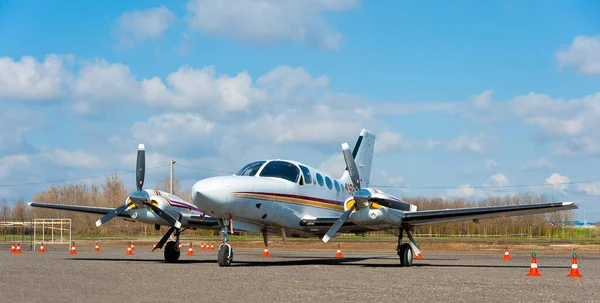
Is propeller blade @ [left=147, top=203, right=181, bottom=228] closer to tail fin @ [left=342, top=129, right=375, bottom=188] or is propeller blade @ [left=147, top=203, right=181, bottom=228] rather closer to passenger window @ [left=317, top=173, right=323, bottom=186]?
passenger window @ [left=317, top=173, right=323, bottom=186]

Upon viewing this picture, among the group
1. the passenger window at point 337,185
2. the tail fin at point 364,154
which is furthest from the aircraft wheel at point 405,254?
the tail fin at point 364,154

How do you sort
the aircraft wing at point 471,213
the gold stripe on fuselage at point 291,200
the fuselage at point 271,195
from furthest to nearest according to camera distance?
the aircraft wing at point 471,213, the gold stripe on fuselage at point 291,200, the fuselage at point 271,195

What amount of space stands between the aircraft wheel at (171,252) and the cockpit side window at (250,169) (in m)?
3.85

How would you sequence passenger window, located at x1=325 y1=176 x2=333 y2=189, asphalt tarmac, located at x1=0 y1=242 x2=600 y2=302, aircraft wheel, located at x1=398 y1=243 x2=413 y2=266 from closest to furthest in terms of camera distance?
1. asphalt tarmac, located at x1=0 y1=242 x2=600 y2=302
2. aircraft wheel, located at x1=398 y1=243 x2=413 y2=266
3. passenger window, located at x1=325 y1=176 x2=333 y2=189

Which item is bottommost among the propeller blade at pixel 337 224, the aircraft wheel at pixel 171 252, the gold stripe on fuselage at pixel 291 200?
the aircraft wheel at pixel 171 252

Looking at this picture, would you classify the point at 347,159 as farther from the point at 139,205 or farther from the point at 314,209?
the point at 139,205

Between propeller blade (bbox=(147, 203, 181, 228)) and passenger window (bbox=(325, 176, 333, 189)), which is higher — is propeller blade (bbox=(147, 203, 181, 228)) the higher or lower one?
the lower one

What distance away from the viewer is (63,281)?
599 inches

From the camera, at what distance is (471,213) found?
22.2 m

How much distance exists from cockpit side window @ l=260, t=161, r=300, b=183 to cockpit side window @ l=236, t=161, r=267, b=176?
0.73 feet

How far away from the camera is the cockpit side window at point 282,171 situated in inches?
873

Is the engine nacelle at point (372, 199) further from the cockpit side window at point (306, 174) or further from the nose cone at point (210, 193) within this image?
the nose cone at point (210, 193)

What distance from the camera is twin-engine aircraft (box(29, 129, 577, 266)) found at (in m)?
20.3

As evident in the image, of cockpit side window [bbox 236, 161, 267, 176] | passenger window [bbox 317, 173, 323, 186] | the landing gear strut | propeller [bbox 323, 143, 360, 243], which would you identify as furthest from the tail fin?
the landing gear strut
